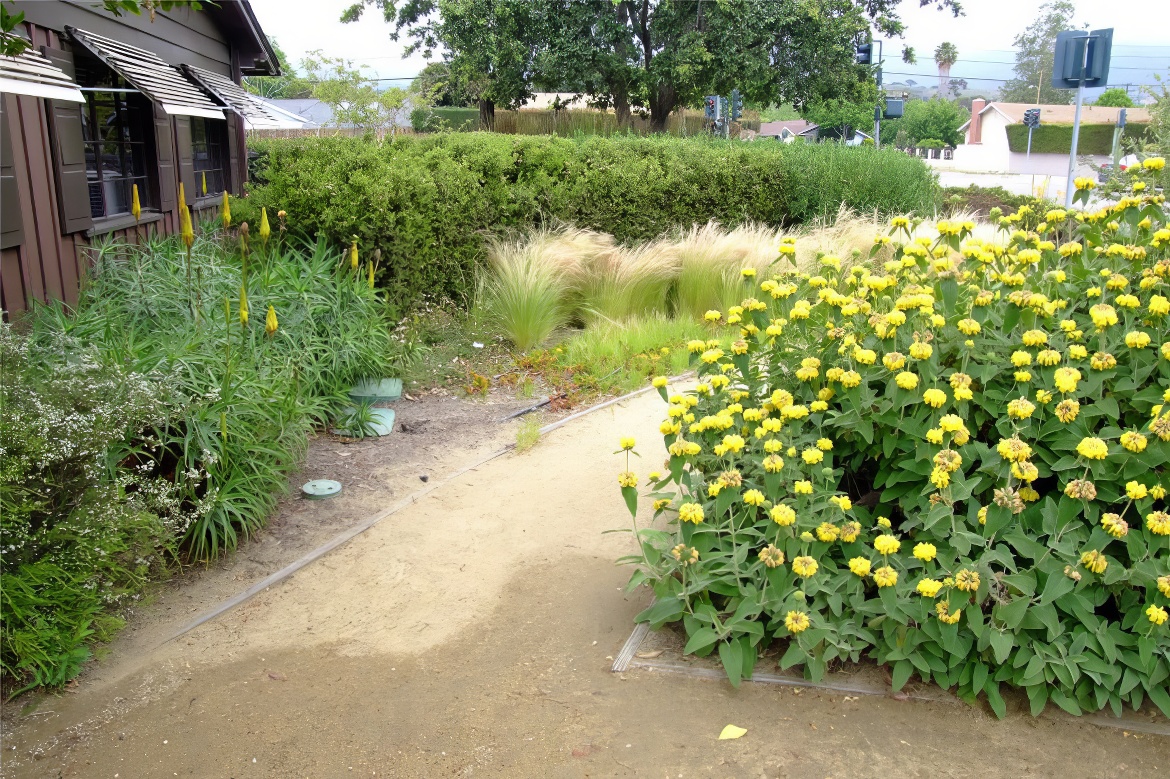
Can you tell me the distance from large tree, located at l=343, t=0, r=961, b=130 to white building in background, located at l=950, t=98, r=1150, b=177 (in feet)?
83.9

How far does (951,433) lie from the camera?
2.88 m

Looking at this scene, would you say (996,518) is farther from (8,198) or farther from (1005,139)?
(1005,139)

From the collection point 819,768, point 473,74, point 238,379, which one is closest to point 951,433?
point 819,768

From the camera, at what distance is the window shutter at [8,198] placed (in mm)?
5523

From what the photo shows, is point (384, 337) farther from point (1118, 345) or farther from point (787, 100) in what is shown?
point (787, 100)

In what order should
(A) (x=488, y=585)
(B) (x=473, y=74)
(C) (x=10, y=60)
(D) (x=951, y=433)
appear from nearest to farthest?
(D) (x=951, y=433) < (A) (x=488, y=585) < (C) (x=10, y=60) < (B) (x=473, y=74)

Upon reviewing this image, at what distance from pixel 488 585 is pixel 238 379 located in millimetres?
1638

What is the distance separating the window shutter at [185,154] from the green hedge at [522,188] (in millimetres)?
1144

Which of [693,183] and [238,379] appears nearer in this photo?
[238,379]

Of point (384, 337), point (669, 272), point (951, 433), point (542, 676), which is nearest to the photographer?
point (951, 433)

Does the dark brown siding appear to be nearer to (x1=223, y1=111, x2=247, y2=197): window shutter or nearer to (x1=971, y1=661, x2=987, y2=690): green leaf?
(x1=223, y1=111, x2=247, y2=197): window shutter

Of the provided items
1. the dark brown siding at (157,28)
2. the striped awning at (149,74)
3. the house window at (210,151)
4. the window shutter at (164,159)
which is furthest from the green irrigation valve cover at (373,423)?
the house window at (210,151)

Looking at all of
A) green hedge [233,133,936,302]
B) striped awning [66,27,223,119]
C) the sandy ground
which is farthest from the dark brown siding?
the sandy ground

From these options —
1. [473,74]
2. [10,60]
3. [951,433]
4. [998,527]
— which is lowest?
[998,527]
